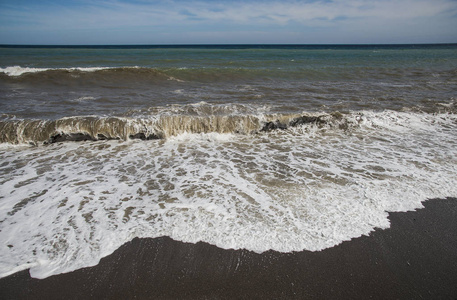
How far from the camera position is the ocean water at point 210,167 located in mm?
3111

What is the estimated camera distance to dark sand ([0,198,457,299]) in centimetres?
238

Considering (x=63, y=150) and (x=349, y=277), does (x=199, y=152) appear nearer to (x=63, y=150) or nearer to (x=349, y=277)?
(x=63, y=150)

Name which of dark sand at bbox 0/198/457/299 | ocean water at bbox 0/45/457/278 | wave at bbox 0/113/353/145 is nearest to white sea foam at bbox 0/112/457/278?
ocean water at bbox 0/45/457/278

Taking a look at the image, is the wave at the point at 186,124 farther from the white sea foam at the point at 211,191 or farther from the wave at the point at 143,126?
the white sea foam at the point at 211,191

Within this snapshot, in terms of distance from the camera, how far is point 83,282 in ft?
8.16

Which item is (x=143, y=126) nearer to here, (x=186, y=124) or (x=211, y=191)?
(x=186, y=124)

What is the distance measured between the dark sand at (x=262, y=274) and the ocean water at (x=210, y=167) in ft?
0.51

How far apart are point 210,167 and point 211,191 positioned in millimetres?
926

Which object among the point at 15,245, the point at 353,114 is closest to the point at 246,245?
the point at 15,245

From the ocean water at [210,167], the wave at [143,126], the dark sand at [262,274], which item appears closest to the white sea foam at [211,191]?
the ocean water at [210,167]

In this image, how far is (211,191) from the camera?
4.02m

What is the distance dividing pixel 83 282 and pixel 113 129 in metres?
4.64

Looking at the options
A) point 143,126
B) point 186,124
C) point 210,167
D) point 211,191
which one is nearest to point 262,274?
point 211,191

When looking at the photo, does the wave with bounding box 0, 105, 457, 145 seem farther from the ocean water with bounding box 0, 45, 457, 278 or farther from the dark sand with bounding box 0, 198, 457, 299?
the dark sand with bounding box 0, 198, 457, 299
